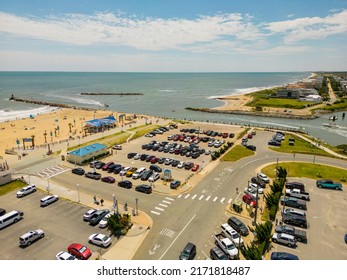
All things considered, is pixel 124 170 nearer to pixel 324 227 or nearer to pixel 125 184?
pixel 125 184

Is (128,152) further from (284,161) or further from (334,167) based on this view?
(334,167)

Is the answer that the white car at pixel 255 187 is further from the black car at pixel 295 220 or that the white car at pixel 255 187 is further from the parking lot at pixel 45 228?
the parking lot at pixel 45 228

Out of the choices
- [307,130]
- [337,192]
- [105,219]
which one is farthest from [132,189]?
[307,130]

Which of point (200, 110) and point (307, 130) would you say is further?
point (200, 110)

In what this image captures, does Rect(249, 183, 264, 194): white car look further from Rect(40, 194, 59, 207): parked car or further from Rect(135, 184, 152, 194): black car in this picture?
Rect(40, 194, 59, 207): parked car

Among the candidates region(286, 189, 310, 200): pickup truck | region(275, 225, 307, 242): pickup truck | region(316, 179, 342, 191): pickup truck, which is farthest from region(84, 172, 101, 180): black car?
region(316, 179, 342, 191): pickup truck

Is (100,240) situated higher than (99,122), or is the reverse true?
(99,122)

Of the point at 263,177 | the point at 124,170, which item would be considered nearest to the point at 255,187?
the point at 263,177

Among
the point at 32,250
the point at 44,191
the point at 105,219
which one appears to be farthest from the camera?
the point at 44,191
